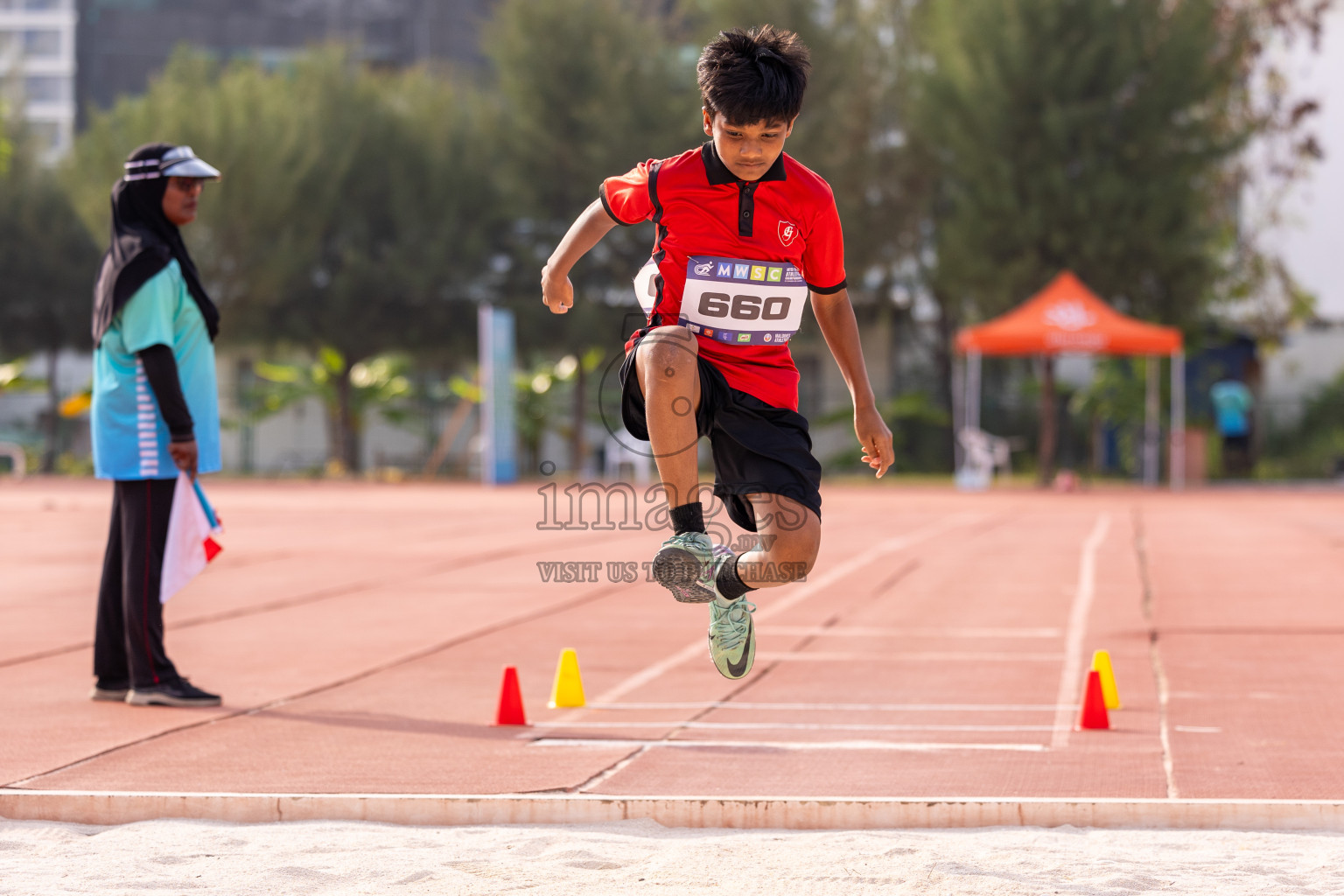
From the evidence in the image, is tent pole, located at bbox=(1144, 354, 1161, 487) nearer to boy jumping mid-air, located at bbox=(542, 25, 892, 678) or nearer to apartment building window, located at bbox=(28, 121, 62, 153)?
boy jumping mid-air, located at bbox=(542, 25, 892, 678)

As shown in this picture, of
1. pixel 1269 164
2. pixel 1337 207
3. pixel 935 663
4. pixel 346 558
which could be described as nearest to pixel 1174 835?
pixel 935 663

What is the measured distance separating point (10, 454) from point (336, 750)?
34.3 m

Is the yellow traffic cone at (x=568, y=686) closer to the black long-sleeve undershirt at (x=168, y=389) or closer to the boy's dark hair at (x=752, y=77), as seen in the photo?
the black long-sleeve undershirt at (x=168, y=389)

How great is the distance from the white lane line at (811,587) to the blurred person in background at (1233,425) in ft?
40.7

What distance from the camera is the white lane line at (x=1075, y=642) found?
657cm

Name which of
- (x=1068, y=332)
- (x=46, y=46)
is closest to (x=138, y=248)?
(x=1068, y=332)

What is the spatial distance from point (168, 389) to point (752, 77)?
144 inches

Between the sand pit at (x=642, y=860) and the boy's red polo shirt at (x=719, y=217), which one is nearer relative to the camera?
the sand pit at (x=642, y=860)

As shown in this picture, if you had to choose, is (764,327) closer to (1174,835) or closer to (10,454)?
(1174,835)

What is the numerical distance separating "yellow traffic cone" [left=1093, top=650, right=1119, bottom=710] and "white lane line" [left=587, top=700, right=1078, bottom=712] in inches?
6.6

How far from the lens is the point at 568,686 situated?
23.0ft

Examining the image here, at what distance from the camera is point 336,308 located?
34750 mm

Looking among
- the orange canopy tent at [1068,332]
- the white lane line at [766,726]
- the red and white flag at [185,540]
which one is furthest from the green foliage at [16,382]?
the white lane line at [766,726]

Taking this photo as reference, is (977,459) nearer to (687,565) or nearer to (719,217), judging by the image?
(719,217)
